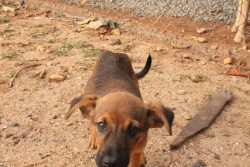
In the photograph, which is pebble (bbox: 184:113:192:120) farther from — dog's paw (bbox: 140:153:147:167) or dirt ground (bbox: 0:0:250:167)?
dog's paw (bbox: 140:153:147:167)

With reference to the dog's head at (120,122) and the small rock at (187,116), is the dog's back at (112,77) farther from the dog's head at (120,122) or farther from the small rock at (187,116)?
the small rock at (187,116)

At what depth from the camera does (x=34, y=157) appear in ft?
16.4

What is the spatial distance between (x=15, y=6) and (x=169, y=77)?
4012mm

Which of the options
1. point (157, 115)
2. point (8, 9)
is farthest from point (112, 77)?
point (8, 9)

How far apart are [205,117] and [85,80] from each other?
1811mm

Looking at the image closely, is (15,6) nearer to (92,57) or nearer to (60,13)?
(60,13)

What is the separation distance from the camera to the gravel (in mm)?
8695

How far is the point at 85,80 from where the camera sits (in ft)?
21.1

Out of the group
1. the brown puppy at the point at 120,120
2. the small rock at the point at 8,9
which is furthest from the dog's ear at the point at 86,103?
the small rock at the point at 8,9

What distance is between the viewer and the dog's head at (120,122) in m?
3.72

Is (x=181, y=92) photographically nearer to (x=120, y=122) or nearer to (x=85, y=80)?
(x=85, y=80)

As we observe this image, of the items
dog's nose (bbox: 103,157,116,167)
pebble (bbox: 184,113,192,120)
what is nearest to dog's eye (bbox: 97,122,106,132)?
dog's nose (bbox: 103,157,116,167)

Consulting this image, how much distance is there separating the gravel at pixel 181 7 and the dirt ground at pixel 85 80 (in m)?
0.20

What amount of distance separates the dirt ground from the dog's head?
0.98 metres
